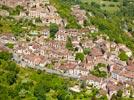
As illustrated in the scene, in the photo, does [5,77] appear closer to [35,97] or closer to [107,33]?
[35,97]

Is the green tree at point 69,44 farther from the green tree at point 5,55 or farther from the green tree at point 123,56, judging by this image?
the green tree at point 5,55

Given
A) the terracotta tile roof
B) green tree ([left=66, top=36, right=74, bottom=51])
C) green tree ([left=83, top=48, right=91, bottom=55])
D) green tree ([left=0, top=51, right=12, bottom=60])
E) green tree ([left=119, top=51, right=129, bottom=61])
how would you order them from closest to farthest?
green tree ([left=0, top=51, right=12, bottom=60]), the terracotta tile roof, green tree ([left=83, top=48, right=91, bottom=55]), green tree ([left=66, top=36, right=74, bottom=51]), green tree ([left=119, top=51, right=129, bottom=61])

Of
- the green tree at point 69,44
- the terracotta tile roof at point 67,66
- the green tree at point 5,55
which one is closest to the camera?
the green tree at point 5,55

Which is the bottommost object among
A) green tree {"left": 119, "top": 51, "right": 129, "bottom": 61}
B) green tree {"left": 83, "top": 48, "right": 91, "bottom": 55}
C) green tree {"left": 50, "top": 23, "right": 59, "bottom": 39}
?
green tree {"left": 119, "top": 51, "right": 129, "bottom": 61}

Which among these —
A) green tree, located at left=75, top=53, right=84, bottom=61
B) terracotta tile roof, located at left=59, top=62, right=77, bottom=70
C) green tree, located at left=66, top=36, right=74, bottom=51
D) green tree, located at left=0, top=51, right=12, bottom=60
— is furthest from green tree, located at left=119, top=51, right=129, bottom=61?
green tree, located at left=0, top=51, right=12, bottom=60

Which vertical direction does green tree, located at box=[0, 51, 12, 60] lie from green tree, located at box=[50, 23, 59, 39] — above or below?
above

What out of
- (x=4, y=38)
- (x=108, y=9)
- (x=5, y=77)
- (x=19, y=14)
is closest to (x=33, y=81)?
(x=5, y=77)

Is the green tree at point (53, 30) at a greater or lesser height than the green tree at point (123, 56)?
greater

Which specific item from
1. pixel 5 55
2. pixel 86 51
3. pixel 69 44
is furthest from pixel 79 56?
pixel 5 55

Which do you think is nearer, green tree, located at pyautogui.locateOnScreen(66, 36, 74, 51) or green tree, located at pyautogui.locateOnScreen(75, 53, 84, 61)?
green tree, located at pyautogui.locateOnScreen(75, 53, 84, 61)

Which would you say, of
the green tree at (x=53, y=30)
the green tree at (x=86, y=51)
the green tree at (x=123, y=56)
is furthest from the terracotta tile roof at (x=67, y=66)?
the green tree at (x=53, y=30)

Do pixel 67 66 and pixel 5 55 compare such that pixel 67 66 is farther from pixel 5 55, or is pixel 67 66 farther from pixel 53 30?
pixel 53 30

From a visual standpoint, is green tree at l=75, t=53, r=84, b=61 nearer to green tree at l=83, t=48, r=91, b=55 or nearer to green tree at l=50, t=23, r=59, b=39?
green tree at l=83, t=48, r=91, b=55
